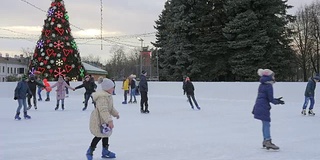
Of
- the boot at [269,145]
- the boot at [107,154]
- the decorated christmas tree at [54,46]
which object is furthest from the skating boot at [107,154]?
the decorated christmas tree at [54,46]

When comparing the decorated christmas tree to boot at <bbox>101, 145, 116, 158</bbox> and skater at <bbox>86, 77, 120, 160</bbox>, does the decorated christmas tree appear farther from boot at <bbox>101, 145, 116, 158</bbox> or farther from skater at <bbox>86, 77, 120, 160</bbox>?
skater at <bbox>86, 77, 120, 160</bbox>

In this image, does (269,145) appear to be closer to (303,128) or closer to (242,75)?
(303,128)

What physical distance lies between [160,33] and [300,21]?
1611 centimetres

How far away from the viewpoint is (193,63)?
3669 cm

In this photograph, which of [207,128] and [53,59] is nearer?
[207,128]

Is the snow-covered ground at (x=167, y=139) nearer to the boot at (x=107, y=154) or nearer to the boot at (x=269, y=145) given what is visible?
the boot at (x=269, y=145)

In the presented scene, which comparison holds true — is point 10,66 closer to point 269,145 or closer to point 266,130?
point 266,130

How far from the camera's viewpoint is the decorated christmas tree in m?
32.3

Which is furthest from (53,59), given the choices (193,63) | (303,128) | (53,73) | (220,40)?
(303,128)

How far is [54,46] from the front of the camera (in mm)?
32469

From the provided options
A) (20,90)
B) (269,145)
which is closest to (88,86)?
(20,90)

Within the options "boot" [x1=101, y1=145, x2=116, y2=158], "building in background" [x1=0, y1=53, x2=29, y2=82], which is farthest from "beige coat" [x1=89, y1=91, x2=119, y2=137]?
"building in background" [x1=0, y1=53, x2=29, y2=82]

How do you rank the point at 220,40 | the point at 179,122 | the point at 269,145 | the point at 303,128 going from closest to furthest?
the point at 269,145 → the point at 303,128 → the point at 179,122 → the point at 220,40

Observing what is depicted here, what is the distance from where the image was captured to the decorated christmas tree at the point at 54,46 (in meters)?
32.3
